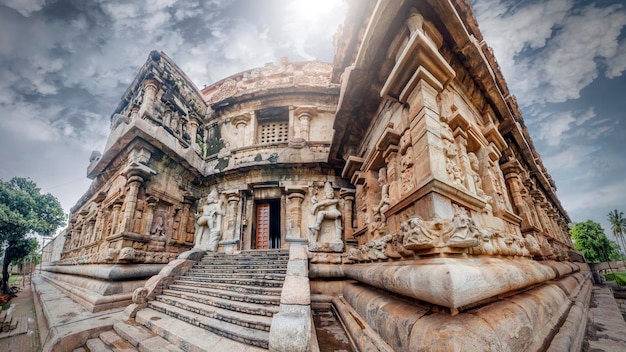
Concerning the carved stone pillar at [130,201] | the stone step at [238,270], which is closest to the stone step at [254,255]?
the stone step at [238,270]

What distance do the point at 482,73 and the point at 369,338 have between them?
4751 mm

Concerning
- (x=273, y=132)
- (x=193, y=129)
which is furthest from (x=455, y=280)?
(x=193, y=129)

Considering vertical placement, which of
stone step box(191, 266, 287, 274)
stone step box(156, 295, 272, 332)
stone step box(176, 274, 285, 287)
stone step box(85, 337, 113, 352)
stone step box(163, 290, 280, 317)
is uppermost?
stone step box(191, 266, 287, 274)

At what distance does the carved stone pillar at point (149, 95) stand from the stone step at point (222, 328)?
7670 mm

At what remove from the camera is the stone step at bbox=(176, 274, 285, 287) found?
181 inches

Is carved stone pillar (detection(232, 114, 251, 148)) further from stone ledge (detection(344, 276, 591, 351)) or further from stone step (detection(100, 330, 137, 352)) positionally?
stone ledge (detection(344, 276, 591, 351))

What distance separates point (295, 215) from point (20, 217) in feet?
52.4

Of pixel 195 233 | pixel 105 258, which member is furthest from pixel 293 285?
pixel 195 233

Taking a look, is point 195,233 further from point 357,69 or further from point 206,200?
point 357,69

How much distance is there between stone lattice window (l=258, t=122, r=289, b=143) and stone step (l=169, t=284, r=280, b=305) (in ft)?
24.1

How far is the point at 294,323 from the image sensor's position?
261cm

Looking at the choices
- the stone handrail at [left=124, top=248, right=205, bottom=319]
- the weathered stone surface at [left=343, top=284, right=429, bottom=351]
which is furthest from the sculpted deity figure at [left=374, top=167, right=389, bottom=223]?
the stone handrail at [left=124, top=248, right=205, bottom=319]

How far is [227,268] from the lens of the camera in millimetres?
6078

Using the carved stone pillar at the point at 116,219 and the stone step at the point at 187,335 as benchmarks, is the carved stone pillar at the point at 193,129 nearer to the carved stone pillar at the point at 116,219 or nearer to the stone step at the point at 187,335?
the carved stone pillar at the point at 116,219
